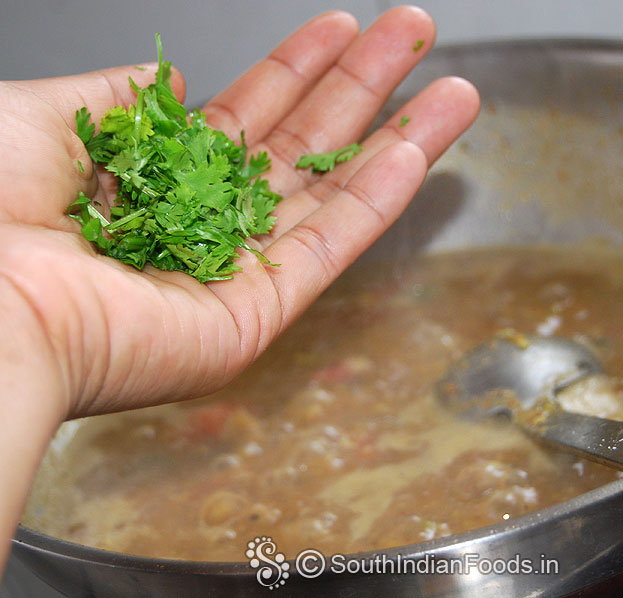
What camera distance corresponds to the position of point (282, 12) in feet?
5.36

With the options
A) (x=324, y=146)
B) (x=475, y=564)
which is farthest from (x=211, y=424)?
(x=475, y=564)

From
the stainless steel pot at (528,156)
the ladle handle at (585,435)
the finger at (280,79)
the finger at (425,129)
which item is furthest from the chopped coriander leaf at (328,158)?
the ladle handle at (585,435)

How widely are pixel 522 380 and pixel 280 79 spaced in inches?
24.1

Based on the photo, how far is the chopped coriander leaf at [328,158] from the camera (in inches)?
43.8

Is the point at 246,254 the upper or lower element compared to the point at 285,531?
upper

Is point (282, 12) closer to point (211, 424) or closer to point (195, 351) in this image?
point (211, 424)

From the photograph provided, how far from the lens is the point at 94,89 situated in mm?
1007

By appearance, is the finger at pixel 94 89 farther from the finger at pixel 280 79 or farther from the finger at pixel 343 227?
the finger at pixel 343 227

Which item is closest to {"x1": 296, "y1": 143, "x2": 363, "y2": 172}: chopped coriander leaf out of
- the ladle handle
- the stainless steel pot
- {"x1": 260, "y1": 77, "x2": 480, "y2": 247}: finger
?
{"x1": 260, "y1": 77, "x2": 480, "y2": 247}: finger

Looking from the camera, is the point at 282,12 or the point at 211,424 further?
the point at 282,12

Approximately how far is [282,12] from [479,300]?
80cm

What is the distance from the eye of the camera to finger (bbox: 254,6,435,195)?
1159 mm

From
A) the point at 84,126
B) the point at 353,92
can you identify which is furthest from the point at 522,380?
the point at 84,126

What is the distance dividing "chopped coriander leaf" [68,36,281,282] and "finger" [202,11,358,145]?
19 cm
